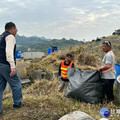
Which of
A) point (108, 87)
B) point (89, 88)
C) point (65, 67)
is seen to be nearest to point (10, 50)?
point (65, 67)

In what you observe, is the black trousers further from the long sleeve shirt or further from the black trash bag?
the long sleeve shirt

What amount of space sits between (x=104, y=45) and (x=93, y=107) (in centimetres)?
139

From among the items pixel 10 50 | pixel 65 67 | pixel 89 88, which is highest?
pixel 10 50

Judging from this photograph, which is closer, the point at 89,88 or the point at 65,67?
the point at 89,88

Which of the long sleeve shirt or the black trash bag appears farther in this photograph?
the black trash bag

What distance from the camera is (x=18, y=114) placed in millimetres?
2701

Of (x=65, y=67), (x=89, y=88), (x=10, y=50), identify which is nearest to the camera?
(x=10, y=50)

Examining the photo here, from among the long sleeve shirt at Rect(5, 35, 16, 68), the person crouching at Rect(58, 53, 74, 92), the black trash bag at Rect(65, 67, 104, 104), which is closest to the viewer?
the long sleeve shirt at Rect(5, 35, 16, 68)

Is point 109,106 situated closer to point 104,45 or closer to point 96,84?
point 96,84

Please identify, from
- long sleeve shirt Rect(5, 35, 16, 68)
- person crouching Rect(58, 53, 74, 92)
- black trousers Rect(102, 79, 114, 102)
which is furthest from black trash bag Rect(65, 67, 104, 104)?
long sleeve shirt Rect(5, 35, 16, 68)

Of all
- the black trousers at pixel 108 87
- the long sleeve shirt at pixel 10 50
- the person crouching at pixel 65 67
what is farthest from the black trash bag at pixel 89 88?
the long sleeve shirt at pixel 10 50

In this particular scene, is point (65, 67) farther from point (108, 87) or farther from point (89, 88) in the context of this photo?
point (108, 87)

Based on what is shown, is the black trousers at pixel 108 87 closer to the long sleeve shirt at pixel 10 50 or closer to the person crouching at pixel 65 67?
the person crouching at pixel 65 67

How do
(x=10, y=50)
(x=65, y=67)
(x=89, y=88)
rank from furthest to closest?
1. (x=65, y=67)
2. (x=89, y=88)
3. (x=10, y=50)
